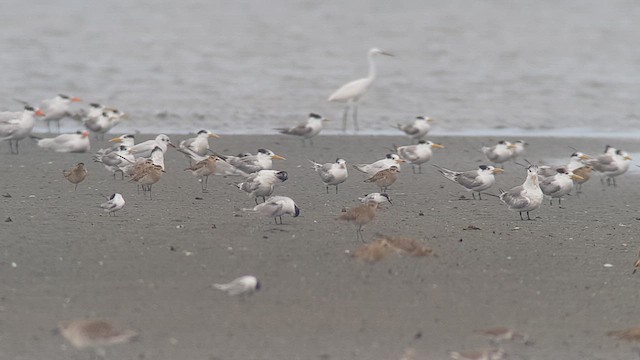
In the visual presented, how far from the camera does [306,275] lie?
30.9ft

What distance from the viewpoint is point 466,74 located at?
2622cm

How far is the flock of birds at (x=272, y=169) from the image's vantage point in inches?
446

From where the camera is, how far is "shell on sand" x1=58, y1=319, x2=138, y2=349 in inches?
286

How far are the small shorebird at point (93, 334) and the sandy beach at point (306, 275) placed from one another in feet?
1.02

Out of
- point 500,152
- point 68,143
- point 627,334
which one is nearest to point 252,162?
point 68,143

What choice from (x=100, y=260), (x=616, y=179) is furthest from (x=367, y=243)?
(x=616, y=179)

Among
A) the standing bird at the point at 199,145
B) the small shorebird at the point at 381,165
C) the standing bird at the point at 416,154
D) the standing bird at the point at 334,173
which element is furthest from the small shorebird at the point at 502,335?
the standing bird at the point at 199,145

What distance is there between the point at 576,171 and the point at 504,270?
487 cm

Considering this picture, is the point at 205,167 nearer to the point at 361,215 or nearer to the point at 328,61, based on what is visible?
the point at 361,215

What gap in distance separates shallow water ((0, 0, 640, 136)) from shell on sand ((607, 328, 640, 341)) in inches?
453

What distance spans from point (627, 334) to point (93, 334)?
357 centimetres

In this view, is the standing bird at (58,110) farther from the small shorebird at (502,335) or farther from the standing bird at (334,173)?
the small shorebird at (502,335)

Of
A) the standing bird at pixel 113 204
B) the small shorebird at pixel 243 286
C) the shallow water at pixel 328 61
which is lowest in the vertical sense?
the shallow water at pixel 328 61

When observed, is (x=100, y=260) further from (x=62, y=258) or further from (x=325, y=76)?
(x=325, y=76)
